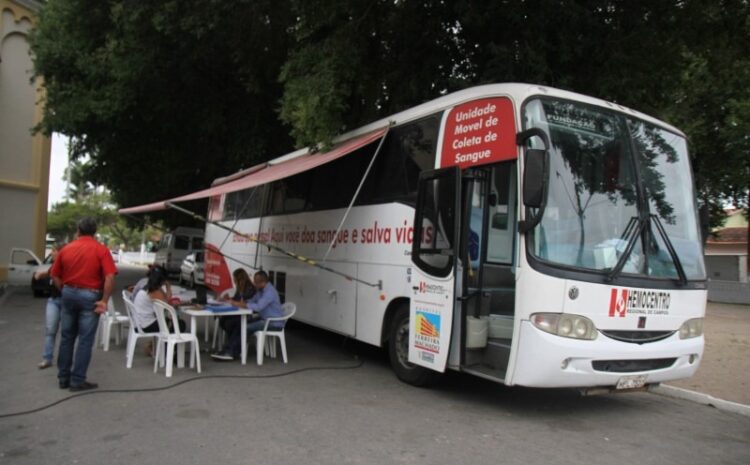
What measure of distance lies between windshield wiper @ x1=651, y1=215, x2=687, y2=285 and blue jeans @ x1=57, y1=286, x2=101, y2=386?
5840 mm

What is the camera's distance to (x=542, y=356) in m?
5.30

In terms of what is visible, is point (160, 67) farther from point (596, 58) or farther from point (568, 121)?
point (568, 121)

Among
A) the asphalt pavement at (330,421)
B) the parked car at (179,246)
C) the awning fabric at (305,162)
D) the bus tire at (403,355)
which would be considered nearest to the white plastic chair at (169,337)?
the asphalt pavement at (330,421)

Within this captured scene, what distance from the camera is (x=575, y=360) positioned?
17.5 ft

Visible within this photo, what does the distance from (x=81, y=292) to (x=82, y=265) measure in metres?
0.29

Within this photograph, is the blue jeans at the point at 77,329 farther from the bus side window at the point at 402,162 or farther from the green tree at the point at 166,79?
the green tree at the point at 166,79

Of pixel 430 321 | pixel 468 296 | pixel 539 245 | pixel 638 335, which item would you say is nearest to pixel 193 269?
pixel 430 321

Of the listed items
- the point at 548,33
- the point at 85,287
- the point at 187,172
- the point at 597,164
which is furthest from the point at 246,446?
the point at 187,172

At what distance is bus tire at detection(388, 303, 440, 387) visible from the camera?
6859 millimetres

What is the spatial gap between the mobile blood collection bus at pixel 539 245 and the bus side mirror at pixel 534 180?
0.01 m

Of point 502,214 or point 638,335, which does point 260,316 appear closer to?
point 502,214

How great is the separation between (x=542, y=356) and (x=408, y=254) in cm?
225

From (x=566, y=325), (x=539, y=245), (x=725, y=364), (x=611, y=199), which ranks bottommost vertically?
(x=725, y=364)

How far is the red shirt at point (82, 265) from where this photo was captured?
20.2 ft
